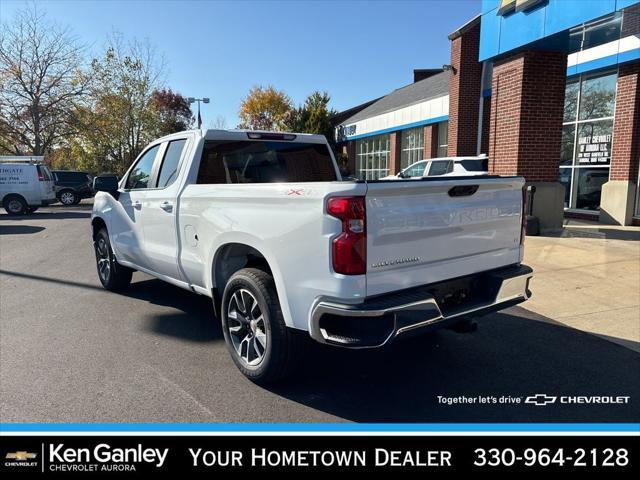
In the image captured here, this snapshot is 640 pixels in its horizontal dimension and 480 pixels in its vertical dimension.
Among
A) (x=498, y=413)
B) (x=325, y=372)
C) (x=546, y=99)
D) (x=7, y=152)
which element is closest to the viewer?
(x=498, y=413)

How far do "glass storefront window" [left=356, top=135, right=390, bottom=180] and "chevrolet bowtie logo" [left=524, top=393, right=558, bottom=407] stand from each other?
22834mm

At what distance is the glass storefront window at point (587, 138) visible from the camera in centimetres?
1277

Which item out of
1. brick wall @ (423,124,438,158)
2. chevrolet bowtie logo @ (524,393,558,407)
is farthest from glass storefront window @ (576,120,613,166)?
chevrolet bowtie logo @ (524,393,558,407)

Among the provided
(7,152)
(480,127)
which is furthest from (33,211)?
(480,127)

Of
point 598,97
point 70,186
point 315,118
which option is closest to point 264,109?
point 315,118

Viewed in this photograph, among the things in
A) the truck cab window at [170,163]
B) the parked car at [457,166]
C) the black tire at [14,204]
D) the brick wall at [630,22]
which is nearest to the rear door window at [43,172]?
the black tire at [14,204]

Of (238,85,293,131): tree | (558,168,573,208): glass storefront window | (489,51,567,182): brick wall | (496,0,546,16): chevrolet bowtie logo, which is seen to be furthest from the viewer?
(238,85,293,131): tree

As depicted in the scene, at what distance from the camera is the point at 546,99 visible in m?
10.3

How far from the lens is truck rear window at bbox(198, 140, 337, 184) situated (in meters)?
4.71

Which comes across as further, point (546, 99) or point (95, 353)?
point (546, 99)

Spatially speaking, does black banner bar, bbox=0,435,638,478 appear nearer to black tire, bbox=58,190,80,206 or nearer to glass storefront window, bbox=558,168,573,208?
glass storefront window, bbox=558,168,573,208

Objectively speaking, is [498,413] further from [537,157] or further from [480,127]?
[480,127]

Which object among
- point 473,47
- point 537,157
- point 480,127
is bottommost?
point 537,157

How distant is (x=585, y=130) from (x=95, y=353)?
13.8 meters
